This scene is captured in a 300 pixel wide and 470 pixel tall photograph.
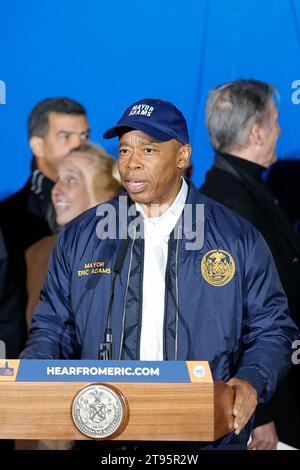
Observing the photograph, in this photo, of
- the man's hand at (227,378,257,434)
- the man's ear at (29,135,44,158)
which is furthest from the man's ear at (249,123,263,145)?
the man's hand at (227,378,257,434)

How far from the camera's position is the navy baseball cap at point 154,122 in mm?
2570

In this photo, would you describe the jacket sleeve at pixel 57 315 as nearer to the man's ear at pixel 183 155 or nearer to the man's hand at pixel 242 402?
the man's ear at pixel 183 155

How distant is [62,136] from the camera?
432 cm

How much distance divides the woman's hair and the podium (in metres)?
1.93

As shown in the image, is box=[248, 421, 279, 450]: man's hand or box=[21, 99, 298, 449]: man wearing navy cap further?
box=[248, 421, 279, 450]: man's hand

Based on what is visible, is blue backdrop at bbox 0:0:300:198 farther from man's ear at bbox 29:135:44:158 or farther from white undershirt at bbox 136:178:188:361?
white undershirt at bbox 136:178:188:361

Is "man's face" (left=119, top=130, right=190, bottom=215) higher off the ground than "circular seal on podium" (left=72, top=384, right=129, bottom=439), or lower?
higher

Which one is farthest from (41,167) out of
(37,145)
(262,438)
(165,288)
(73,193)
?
(165,288)

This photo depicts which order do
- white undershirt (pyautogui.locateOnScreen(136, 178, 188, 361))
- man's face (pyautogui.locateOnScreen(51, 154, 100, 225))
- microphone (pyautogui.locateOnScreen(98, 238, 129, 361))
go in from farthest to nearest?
man's face (pyautogui.locateOnScreen(51, 154, 100, 225))
white undershirt (pyautogui.locateOnScreen(136, 178, 188, 361))
microphone (pyautogui.locateOnScreen(98, 238, 129, 361))

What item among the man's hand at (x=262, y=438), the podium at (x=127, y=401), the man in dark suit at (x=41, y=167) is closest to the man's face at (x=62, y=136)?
the man in dark suit at (x=41, y=167)

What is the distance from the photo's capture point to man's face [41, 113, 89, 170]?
4.23m

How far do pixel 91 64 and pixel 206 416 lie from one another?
231cm

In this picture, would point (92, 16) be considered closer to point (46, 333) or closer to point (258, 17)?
point (258, 17)

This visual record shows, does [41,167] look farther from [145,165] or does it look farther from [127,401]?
[127,401]
